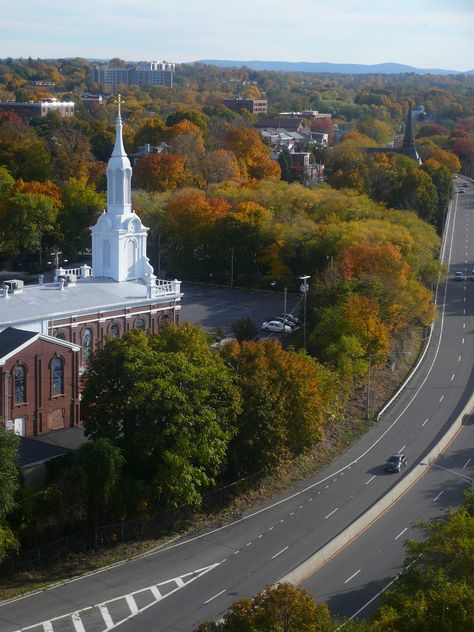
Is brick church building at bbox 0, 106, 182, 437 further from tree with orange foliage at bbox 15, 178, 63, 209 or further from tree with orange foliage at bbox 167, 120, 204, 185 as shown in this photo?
tree with orange foliage at bbox 167, 120, 204, 185

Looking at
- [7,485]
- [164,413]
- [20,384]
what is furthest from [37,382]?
[7,485]

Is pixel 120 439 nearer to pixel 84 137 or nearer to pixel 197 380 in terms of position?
pixel 197 380

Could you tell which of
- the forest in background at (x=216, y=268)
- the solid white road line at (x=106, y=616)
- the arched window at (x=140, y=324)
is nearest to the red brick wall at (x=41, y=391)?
the forest in background at (x=216, y=268)

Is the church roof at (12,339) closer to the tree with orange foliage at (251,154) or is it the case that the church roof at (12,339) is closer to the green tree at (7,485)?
the green tree at (7,485)

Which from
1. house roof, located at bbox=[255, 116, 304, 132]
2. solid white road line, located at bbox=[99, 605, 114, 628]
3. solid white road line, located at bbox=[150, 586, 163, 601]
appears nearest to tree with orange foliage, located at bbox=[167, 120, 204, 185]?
house roof, located at bbox=[255, 116, 304, 132]

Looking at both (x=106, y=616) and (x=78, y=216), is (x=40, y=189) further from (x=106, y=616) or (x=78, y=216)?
(x=106, y=616)

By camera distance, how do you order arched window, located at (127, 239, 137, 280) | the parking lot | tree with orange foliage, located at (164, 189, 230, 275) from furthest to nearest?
tree with orange foliage, located at (164, 189, 230, 275) → the parking lot → arched window, located at (127, 239, 137, 280)
